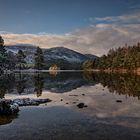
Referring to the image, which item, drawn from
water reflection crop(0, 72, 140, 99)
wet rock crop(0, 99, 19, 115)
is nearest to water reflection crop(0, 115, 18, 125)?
wet rock crop(0, 99, 19, 115)

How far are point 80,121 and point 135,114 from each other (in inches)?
295

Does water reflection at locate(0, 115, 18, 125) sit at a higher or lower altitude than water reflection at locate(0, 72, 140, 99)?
lower

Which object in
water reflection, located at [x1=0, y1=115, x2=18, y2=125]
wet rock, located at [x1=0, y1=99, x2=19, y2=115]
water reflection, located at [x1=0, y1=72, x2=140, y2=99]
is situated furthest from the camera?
water reflection, located at [x1=0, y1=72, x2=140, y2=99]

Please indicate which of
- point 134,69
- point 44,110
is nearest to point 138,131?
point 44,110

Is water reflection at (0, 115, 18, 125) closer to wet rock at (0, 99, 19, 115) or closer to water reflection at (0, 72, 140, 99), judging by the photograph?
wet rock at (0, 99, 19, 115)

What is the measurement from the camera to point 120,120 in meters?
28.7

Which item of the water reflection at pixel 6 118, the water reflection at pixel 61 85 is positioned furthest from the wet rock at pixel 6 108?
the water reflection at pixel 61 85

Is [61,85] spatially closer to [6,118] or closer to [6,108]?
[6,108]

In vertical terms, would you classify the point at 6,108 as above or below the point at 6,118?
above

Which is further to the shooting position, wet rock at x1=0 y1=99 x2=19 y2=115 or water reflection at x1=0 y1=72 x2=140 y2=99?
water reflection at x1=0 y1=72 x2=140 y2=99

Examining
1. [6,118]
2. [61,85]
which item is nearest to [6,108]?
[6,118]

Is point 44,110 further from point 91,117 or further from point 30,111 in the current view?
point 91,117

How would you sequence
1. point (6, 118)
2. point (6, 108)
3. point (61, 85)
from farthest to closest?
1. point (61, 85)
2. point (6, 108)
3. point (6, 118)

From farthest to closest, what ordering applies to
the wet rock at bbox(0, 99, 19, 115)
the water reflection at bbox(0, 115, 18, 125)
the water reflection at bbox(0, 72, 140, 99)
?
the water reflection at bbox(0, 72, 140, 99)
the wet rock at bbox(0, 99, 19, 115)
the water reflection at bbox(0, 115, 18, 125)
